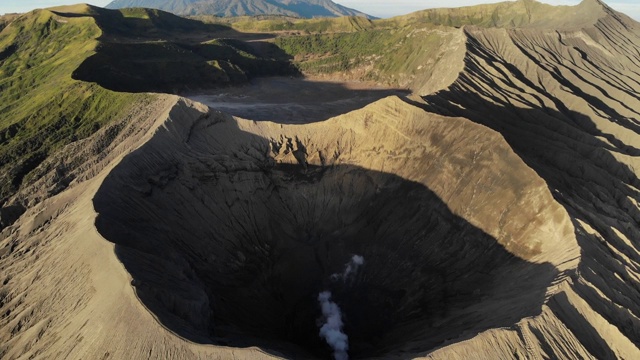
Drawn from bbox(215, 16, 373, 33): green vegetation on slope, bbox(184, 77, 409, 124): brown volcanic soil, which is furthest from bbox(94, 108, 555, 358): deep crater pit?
bbox(215, 16, 373, 33): green vegetation on slope

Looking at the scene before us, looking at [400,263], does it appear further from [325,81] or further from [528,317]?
[325,81]

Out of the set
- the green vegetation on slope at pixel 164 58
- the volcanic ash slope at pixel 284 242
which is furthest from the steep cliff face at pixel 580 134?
the green vegetation on slope at pixel 164 58

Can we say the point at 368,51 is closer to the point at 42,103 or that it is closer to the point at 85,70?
the point at 85,70

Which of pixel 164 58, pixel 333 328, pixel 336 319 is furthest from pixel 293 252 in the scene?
pixel 164 58

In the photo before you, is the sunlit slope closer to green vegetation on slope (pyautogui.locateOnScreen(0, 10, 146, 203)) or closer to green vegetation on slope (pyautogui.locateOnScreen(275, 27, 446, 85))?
green vegetation on slope (pyautogui.locateOnScreen(0, 10, 146, 203))

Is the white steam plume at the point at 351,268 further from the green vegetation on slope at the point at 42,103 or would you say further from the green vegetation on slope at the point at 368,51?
the green vegetation on slope at the point at 368,51
